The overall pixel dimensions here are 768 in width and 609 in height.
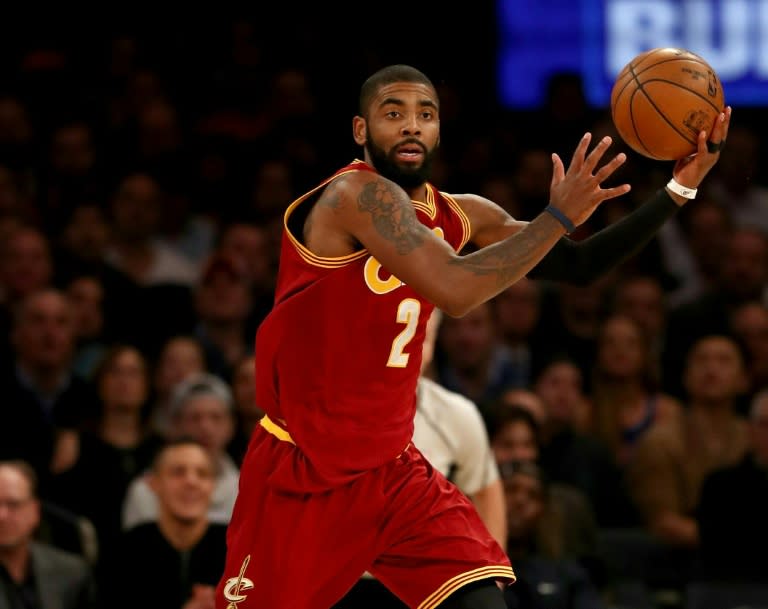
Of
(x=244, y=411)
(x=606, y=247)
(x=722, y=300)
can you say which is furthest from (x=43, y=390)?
(x=606, y=247)

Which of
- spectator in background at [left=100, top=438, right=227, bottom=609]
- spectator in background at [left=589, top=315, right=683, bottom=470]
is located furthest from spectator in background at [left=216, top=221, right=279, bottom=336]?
spectator in background at [left=100, top=438, right=227, bottom=609]

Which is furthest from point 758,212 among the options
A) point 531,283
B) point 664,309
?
point 531,283

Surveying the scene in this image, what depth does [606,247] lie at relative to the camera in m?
4.67

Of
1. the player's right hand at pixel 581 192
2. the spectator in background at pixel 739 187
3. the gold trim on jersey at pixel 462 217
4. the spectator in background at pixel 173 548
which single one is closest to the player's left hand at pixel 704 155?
the player's right hand at pixel 581 192

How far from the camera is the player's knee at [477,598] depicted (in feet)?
14.2

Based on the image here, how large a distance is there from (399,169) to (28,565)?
304cm

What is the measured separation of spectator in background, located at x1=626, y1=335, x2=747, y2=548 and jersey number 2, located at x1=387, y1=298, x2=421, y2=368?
3.63 metres

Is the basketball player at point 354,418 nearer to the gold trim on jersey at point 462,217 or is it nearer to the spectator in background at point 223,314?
the gold trim on jersey at point 462,217

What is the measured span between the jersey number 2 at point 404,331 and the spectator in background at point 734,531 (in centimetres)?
329

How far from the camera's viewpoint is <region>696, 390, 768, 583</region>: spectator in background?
723cm

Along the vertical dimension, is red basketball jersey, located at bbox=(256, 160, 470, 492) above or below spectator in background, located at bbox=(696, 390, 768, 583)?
above

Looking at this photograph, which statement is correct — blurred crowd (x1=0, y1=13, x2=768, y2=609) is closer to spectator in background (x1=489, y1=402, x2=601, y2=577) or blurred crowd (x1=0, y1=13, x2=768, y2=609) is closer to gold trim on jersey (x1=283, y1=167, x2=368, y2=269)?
spectator in background (x1=489, y1=402, x2=601, y2=577)

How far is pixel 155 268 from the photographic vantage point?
924cm

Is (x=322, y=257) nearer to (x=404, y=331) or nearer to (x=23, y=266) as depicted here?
(x=404, y=331)
